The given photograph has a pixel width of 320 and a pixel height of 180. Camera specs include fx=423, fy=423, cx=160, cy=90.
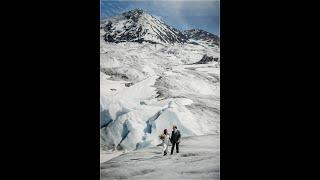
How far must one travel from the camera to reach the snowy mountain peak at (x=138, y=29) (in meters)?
5.61

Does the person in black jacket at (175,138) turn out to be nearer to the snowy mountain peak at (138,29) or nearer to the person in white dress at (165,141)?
the person in white dress at (165,141)

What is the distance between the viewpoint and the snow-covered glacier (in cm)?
549

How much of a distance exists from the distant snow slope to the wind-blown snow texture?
0.11 m

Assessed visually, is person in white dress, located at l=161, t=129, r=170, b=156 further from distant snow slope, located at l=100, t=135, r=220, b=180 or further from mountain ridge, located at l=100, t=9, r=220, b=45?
mountain ridge, located at l=100, t=9, r=220, b=45

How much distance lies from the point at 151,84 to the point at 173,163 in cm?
108

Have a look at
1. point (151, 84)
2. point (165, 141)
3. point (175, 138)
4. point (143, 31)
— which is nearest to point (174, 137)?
point (175, 138)
